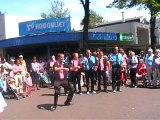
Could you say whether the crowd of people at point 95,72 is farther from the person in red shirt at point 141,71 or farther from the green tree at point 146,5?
the green tree at point 146,5

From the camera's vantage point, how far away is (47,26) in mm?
26797

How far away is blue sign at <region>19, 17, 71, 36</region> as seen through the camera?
86.7 feet

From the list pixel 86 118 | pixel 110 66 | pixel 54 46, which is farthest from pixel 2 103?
pixel 54 46

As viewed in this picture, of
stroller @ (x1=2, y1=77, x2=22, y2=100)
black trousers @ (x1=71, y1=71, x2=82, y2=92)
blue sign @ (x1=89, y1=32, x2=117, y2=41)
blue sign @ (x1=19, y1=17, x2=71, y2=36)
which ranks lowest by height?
stroller @ (x1=2, y1=77, x2=22, y2=100)

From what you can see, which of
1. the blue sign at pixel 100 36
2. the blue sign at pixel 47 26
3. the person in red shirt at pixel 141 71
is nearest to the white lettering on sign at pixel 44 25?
the blue sign at pixel 47 26

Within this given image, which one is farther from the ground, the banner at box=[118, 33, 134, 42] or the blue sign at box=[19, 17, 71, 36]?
the blue sign at box=[19, 17, 71, 36]

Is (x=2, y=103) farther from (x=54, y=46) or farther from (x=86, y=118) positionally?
(x=54, y=46)

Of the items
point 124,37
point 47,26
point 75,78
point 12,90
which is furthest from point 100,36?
point 12,90

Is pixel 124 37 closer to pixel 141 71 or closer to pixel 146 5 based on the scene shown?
pixel 146 5

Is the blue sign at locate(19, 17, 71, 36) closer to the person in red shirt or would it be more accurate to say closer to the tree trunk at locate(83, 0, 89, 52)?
the tree trunk at locate(83, 0, 89, 52)

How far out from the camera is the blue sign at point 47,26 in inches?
1040

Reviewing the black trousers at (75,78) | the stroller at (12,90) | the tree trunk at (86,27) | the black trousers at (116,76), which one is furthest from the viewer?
the tree trunk at (86,27)

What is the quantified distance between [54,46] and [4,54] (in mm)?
4817

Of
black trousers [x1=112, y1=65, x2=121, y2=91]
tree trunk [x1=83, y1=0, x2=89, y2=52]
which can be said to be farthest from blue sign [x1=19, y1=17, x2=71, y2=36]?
black trousers [x1=112, y1=65, x2=121, y2=91]
